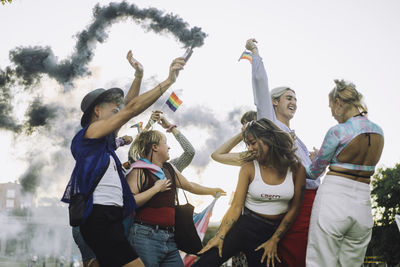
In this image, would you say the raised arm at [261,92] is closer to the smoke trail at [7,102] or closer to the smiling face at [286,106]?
the smiling face at [286,106]

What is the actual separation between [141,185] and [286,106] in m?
1.84

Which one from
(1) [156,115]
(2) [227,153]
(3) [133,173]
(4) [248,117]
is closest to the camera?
(3) [133,173]

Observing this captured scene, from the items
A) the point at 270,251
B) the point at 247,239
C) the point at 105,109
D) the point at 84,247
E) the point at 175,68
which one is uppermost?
the point at 175,68

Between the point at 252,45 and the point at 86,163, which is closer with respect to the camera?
the point at 86,163

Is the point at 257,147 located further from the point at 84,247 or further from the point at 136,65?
the point at 84,247

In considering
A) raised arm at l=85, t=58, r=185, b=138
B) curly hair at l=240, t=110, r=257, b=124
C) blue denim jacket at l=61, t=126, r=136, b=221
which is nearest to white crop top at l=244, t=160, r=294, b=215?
raised arm at l=85, t=58, r=185, b=138

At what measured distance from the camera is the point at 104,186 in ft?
11.5

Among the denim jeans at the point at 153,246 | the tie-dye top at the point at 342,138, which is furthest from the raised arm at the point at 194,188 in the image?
the tie-dye top at the point at 342,138

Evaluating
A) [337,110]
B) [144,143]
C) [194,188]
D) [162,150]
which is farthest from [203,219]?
[337,110]

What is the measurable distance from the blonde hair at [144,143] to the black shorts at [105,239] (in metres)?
1.26

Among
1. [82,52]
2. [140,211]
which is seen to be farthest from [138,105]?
[82,52]

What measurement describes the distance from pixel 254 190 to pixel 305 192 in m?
0.57

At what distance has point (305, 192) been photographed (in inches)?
163

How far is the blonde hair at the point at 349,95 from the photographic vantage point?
387 centimetres
